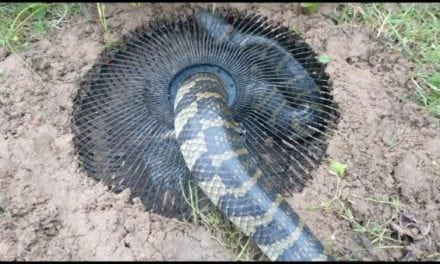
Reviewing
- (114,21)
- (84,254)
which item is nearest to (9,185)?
(84,254)

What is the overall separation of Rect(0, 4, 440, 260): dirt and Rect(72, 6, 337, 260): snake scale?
0.39 ft

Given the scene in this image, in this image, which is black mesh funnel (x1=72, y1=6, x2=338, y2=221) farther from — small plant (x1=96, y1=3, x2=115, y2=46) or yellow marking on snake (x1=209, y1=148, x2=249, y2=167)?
yellow marking on snake (x1=209, y1=148, x2=249, y2=167)

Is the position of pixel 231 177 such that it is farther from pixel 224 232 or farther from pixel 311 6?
pixel 311 6

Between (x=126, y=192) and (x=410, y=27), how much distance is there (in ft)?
7.22

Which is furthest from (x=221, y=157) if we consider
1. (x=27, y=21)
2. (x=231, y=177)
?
(x=27, y=21)

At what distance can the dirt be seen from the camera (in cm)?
275

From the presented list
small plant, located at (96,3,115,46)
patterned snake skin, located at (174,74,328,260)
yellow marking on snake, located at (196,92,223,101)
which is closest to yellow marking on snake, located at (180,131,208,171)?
patterned snake skin, located at (174,74,328,260)

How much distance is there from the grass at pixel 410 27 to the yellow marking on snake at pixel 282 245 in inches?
54.9

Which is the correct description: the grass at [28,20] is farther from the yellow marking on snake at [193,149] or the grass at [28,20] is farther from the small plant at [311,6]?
the small plant at [311,6]

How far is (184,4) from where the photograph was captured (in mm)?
3543

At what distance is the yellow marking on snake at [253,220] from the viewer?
269cm

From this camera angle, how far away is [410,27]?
364cm

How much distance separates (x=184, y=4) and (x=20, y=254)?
6.10ft

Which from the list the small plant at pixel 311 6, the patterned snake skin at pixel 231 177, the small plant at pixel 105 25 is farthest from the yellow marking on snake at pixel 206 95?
the small plant at pixel 311 6
